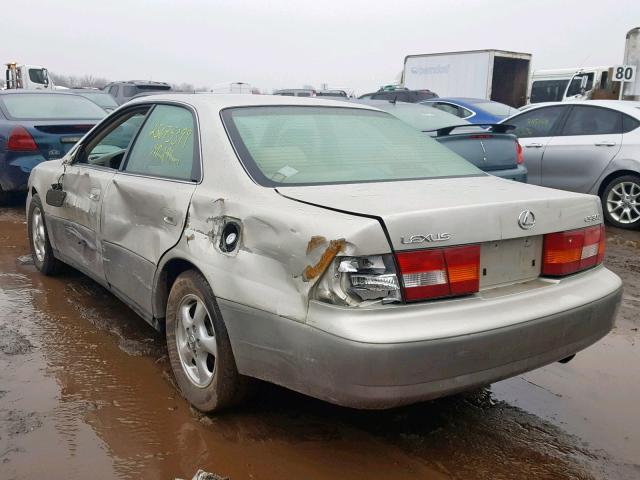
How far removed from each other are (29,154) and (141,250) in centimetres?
506

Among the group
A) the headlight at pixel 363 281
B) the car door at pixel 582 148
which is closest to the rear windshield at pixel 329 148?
the headlight at pixel 363 281

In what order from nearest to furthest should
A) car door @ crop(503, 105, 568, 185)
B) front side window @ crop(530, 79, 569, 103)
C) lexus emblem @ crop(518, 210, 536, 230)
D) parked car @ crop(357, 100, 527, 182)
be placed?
1. lexus emblem @ crop(518, 210, 536, 230)
2. parked car @ crop(357, 100, 527, 182)
3. car door @ crop(503, 105, 568, 185)
4. front side window @ crop(530, 79, 569, 103)

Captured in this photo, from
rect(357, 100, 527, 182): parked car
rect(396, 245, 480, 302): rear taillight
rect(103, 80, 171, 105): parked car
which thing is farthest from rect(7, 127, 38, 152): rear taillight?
rect(103, 80, 171, 105): parked car

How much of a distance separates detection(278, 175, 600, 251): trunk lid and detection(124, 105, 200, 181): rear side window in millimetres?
759

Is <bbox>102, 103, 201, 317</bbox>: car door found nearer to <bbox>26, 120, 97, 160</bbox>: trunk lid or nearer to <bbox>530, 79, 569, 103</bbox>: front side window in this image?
<bbox>26, 120, 97, 160</bbox>: trunk lid

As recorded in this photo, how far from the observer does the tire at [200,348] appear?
2.73 metres

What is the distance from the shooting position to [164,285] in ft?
10.6

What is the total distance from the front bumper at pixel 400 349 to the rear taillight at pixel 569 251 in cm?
Result: 10

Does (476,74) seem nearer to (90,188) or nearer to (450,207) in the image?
(90,188)

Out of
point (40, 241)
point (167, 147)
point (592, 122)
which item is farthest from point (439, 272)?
point (592, 122)

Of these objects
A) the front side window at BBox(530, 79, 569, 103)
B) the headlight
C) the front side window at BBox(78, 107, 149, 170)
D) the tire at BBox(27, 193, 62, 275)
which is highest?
the front side window at BBox(530, 79, 569, 103)

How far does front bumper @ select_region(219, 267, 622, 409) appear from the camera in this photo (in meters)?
2.19

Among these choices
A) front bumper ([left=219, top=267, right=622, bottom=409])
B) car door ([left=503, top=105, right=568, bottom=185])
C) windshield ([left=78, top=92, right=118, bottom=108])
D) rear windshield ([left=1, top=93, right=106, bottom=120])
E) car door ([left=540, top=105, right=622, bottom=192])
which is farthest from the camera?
windshield ([left=78, top=92, right=118, bottom=108])

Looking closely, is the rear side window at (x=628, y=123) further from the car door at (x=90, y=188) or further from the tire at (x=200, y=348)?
the tire at (x=200, y=348)
